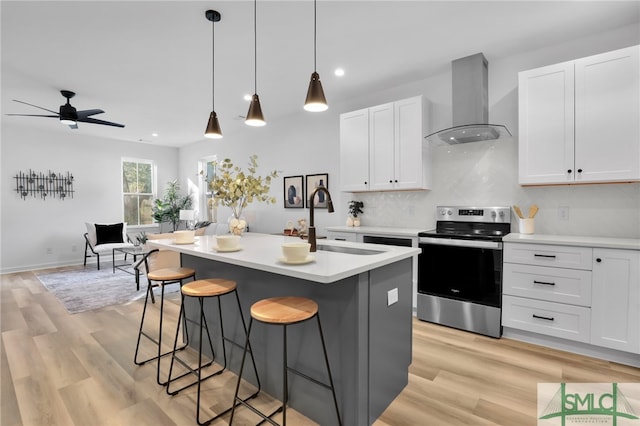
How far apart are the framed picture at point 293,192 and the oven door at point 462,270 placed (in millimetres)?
2414

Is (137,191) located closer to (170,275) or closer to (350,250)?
(170,275)

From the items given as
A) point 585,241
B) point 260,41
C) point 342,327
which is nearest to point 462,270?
point 585,241

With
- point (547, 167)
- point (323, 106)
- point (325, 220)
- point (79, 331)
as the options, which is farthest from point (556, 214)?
point (79, 331)

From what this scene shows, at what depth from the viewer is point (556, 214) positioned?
2.98 meters

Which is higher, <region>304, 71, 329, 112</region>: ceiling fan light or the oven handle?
<region>304, 71, 329, 112</region>: ceiling fan light

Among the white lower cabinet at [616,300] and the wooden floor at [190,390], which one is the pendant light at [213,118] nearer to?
the wooden floor at [190,390]

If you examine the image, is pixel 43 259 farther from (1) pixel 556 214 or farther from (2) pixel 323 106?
(1) pixel 556 214

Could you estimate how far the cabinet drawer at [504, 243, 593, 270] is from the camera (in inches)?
96.3

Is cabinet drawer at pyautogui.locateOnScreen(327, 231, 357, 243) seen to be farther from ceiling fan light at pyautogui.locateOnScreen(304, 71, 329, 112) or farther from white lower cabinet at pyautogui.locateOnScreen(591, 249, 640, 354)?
white lower cabinet at pyautogui.locateOnScreen(591, 249, 640, 354)

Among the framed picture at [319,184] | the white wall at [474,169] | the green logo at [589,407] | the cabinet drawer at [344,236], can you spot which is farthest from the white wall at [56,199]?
the green logo at [589,407]

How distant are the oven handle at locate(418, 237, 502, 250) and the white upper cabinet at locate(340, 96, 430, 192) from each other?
27.7 inches

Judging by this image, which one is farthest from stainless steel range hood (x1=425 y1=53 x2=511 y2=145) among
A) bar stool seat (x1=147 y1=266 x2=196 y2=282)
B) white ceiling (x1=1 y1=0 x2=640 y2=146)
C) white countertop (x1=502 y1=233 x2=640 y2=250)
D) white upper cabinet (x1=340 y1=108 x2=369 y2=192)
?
bar stool seat (x1=147 y1=266 x2=196 y2=282)

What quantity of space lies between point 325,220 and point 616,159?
3.30 m

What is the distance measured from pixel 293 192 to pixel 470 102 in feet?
9.78
